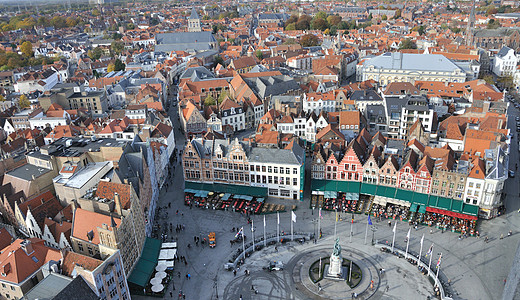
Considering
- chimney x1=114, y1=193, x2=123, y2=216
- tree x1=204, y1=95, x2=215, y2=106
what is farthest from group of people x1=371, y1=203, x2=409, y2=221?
tree x1=204, y1=95, x2=215, y2=106

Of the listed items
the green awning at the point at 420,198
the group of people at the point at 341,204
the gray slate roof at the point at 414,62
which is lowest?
the group of people at the point at 341,204

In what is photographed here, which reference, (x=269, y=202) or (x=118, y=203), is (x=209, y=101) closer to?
(x=269, y=202)

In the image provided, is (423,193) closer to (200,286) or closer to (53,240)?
(200,286)

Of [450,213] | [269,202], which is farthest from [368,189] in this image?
[269,202]

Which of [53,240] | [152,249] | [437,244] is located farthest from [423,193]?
[53,240]

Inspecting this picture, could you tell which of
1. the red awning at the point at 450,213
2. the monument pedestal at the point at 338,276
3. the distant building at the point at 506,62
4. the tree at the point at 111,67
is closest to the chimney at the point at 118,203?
the monument pedestal at the point at 338,276

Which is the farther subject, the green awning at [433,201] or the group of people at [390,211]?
the group of people at [390,211]

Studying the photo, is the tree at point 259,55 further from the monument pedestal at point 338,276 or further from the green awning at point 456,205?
the monument pedestal at point 338,276
